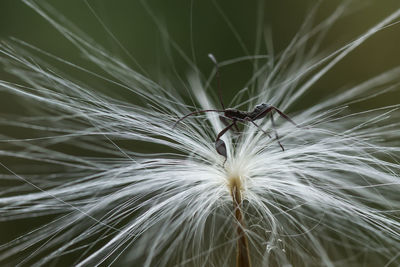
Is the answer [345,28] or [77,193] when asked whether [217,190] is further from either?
[345,28]

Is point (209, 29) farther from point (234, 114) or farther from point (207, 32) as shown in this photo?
point (234, 114)

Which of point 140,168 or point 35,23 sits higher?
point 35,23

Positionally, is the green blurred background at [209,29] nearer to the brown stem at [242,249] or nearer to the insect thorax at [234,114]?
the insect thorax at [234,114]

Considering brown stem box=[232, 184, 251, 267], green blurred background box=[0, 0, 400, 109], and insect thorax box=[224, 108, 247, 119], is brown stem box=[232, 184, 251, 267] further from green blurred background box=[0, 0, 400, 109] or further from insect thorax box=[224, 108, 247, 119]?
green blurred background box=[0, 0, 400, 109]

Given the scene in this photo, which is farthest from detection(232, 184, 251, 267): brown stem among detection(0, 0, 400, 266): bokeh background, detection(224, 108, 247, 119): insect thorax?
detection(0, 0, 400, 266): bokeh background

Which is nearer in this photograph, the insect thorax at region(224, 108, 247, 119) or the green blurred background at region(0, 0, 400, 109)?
the insect thorax at region(224, 108, 247, 119)

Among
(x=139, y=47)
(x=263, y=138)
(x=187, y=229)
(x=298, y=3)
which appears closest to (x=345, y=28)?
(x=298, y=3)

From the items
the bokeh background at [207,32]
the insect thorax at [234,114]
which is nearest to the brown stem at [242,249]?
the insect thorax at [234,114]

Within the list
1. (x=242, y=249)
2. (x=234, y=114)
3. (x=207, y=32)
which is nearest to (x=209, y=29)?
(x=207, y=32)
